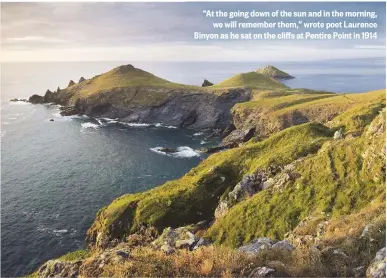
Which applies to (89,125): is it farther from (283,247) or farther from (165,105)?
(283,247)

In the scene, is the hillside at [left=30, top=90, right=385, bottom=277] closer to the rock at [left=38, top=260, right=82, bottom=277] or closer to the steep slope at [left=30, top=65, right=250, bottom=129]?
the rock at [left=38, top=260, right=82, bottom=277]

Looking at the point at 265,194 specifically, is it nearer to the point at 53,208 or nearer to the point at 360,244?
the point at 360,244

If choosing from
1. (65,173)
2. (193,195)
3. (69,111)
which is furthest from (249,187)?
(69,111)

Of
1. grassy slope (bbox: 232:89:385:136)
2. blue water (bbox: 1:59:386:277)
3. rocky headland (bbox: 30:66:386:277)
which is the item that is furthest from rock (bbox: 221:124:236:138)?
rocky headland (bbox: 30:66:386:277)

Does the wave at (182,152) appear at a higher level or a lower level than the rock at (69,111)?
lower

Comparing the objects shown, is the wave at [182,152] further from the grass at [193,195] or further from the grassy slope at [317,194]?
the grassy slope at [317,194]

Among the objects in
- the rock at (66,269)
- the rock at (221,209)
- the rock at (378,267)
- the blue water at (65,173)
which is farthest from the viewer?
the blue water at (65,173)

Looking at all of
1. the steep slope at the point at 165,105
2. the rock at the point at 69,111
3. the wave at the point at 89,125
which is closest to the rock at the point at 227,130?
the steep slope at the point at 165,105

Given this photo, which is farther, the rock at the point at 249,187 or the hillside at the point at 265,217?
the rock at the point at 249,187
